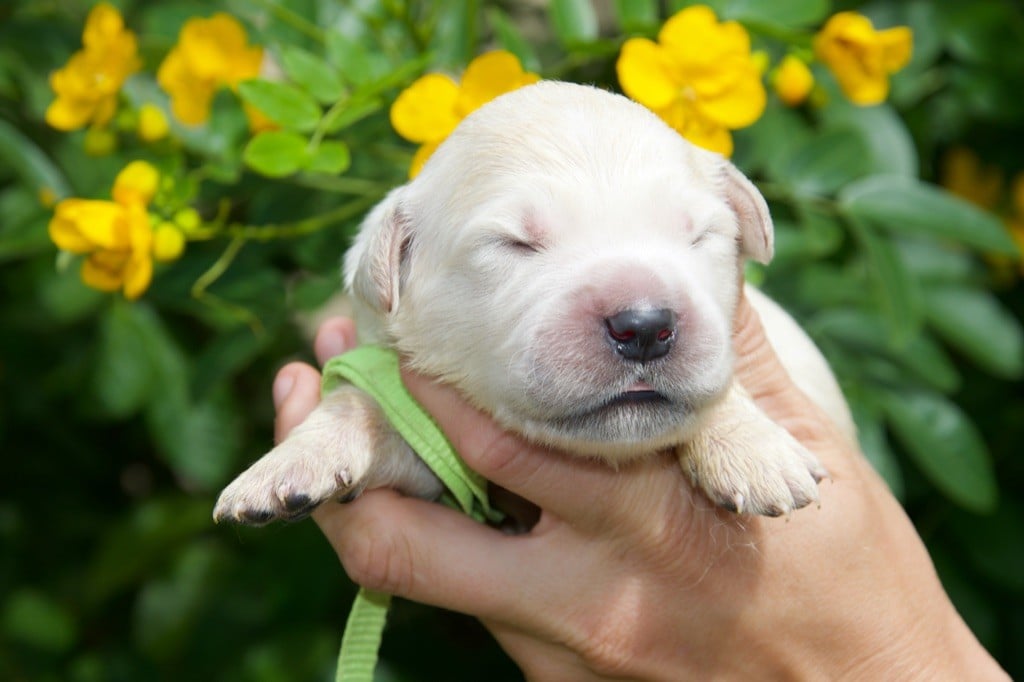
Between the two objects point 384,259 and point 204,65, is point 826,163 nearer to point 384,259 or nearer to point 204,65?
point 384,259

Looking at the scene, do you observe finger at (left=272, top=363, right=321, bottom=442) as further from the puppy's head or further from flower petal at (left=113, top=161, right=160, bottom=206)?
flower petal at (left=113, top=161, right=160, bottom=206)

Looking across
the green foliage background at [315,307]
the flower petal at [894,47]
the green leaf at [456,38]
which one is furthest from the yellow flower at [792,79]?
the green leaf at [456,38]

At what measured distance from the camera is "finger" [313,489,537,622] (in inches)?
80.0

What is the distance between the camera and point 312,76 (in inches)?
84.7

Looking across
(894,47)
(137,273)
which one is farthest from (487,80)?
(894,47)

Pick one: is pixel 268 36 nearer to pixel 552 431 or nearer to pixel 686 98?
pixel 686 98

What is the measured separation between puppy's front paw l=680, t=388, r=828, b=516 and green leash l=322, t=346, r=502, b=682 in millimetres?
406

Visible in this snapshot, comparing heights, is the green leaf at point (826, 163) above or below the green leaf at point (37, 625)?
above

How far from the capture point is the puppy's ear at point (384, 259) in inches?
79.4

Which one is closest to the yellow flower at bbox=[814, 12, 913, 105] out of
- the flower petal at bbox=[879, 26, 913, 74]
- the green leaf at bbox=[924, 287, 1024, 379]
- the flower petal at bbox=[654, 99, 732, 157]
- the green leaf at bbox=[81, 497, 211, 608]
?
the flower petal at bbox=[879, 26, 913, 74]

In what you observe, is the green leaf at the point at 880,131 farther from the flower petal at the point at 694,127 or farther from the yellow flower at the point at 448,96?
the yellow flower at the point at 448,96

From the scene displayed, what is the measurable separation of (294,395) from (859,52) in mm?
1299

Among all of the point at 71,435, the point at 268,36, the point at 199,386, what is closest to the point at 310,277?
the point at 199,386

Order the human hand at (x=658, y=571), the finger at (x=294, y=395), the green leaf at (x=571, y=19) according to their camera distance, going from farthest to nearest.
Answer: the green leaf at (x=571, y=19)
the finger at (x=294, y=395)
the human hand at (x=658, y=571)
